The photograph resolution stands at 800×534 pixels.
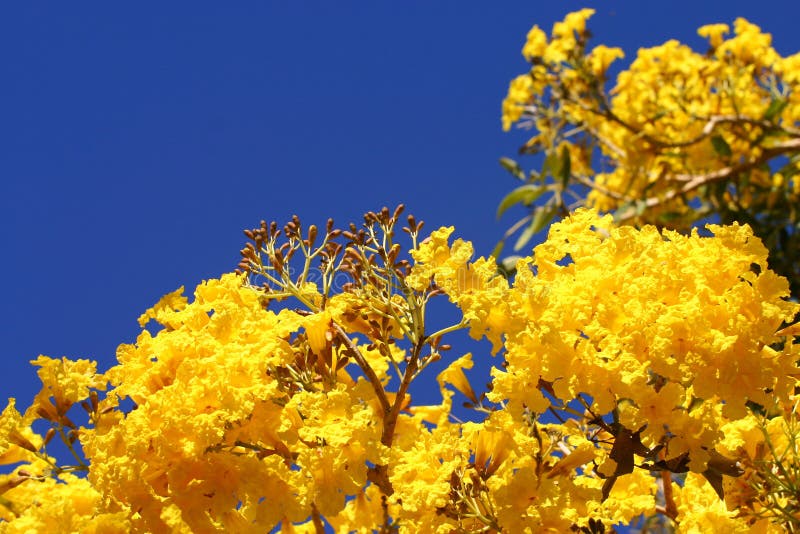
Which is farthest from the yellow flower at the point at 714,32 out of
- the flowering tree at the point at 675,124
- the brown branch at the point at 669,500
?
the brown branch at the point at 669,500

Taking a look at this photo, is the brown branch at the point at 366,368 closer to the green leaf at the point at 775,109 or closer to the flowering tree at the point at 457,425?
the flowering tree at the point at 457,425

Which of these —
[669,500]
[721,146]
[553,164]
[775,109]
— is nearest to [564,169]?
[553,164]

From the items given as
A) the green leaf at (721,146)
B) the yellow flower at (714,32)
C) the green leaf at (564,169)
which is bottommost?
the green leaf at (721,146)

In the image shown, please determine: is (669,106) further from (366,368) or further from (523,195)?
(366,368)

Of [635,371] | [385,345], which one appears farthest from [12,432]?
[635,371]

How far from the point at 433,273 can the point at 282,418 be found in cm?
50

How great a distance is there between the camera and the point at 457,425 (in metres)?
1.97

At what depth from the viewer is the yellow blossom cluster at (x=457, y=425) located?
1659 millimetres

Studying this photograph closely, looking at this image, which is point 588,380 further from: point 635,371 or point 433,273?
point 433,273

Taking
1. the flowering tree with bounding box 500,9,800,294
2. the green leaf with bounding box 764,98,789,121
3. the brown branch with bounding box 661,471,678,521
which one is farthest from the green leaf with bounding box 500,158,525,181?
the brown branch with bounding box 661,471,678,521

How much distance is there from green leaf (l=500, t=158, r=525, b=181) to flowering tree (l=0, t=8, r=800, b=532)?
3.30 metres

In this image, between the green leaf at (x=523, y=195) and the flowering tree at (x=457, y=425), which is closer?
the flowering tree at (x=457, y=425)

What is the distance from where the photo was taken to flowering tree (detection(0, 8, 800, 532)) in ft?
5.45

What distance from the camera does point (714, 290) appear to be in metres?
1.74
